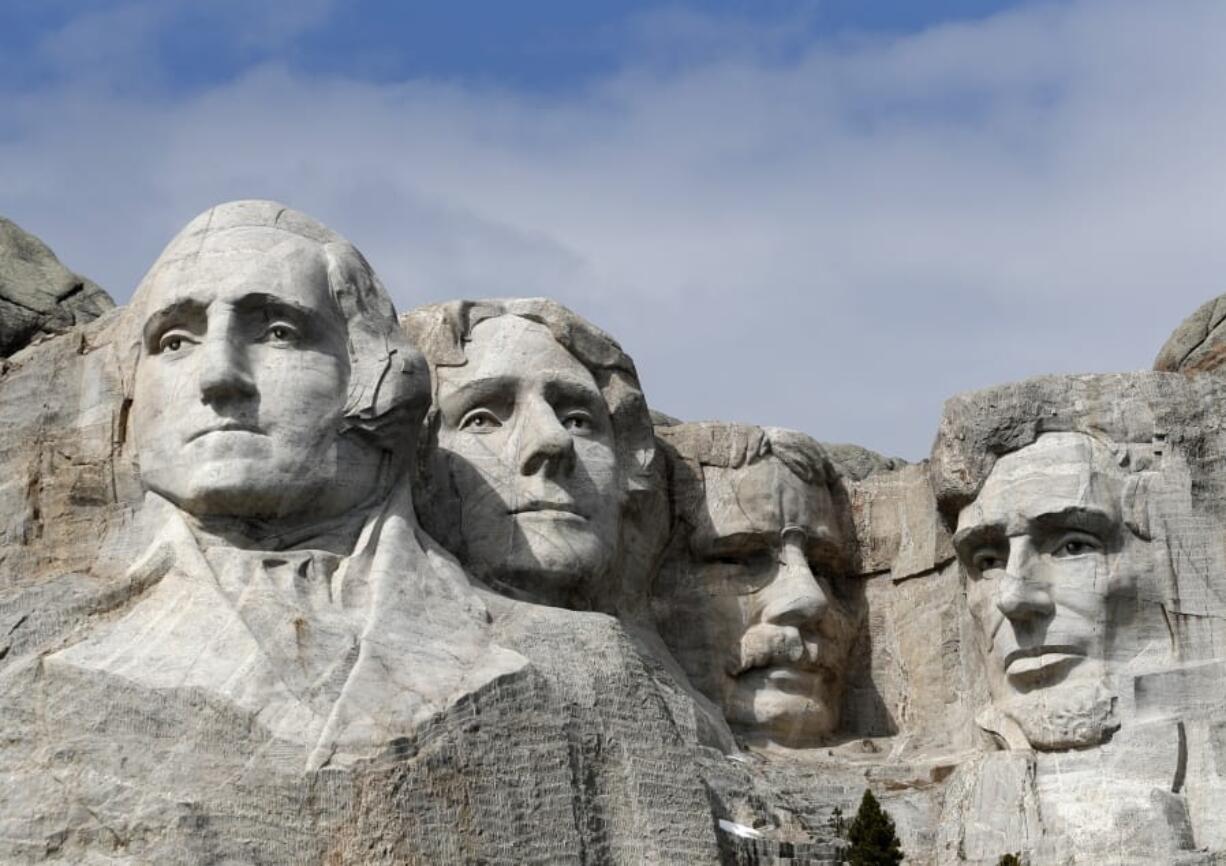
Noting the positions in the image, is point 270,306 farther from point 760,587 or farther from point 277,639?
point 760,587

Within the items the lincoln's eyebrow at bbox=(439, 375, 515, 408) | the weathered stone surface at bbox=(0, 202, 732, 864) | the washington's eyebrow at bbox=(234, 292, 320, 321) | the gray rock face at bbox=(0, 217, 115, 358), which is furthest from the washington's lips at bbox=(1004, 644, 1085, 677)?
the gray rock face at bbox=(0, 217, 115, 358)

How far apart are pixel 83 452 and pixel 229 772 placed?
→ 2.47m

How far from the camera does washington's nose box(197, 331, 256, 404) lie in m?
16.6

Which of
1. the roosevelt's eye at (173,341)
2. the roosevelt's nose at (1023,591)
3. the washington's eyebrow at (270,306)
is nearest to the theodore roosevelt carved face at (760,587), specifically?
the roosevelt's nose at (1023,591)

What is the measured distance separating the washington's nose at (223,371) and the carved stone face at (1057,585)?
383 cm

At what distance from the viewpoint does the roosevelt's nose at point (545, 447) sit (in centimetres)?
1802

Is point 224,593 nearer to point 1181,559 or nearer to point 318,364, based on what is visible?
point 318,364

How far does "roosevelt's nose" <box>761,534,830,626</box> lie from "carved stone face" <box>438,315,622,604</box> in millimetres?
1050

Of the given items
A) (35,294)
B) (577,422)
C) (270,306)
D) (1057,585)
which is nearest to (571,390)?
(577,422)

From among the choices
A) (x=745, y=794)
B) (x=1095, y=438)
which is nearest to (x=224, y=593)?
(x=745, y=794)

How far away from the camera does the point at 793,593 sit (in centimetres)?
1891

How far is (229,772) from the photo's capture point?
1569 cm

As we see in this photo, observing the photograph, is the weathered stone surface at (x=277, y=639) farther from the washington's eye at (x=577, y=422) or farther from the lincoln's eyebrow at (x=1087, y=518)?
the lincoln's eyebrow at (x=1087, y=518)

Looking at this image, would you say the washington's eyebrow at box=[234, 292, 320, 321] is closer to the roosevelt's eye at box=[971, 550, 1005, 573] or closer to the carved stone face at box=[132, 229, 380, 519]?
the carved stone face at box=[132, 229, 380, 519]
